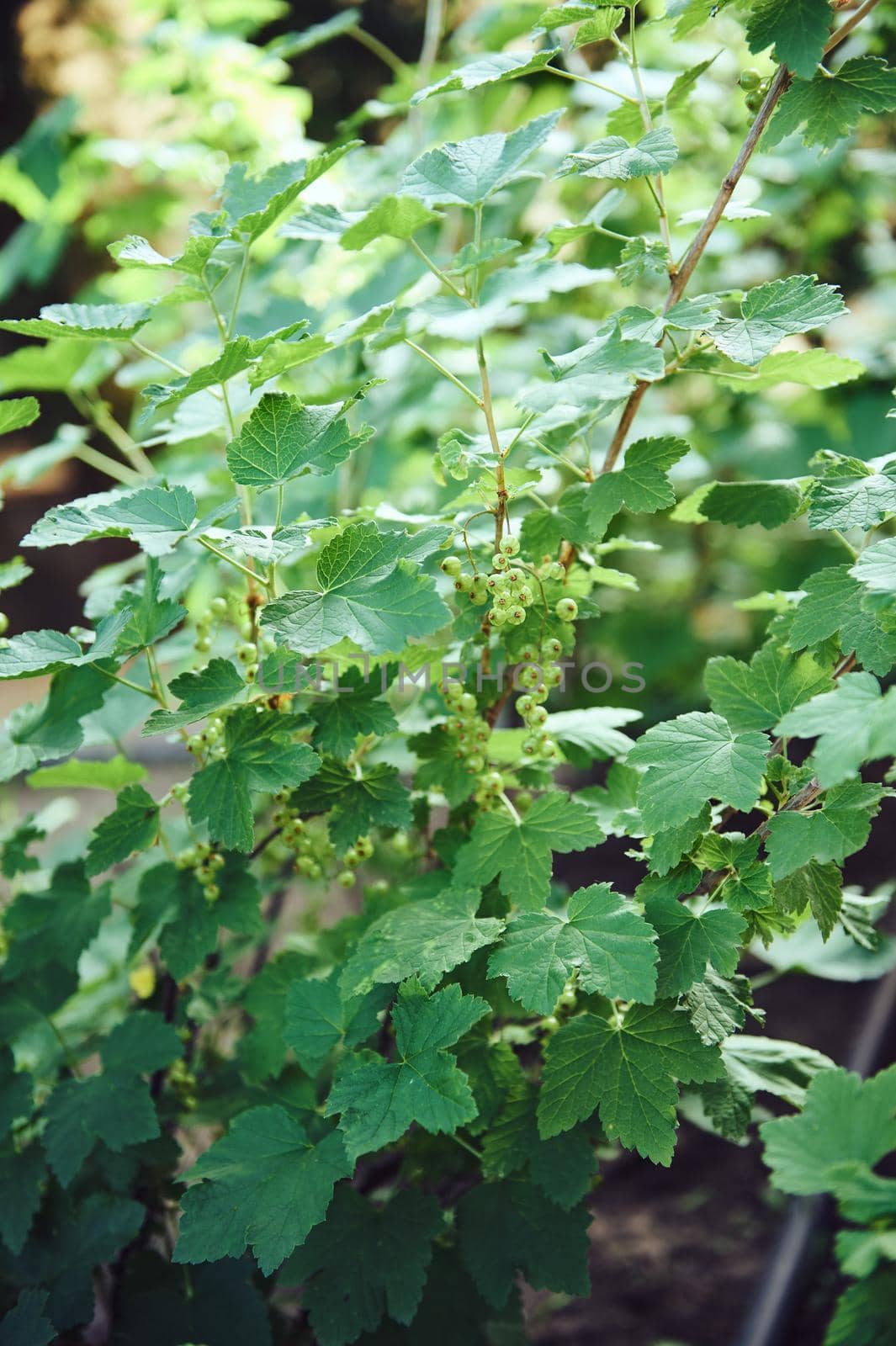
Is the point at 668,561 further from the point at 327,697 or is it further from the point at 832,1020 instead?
the point at 327,697

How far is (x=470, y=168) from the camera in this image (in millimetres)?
791

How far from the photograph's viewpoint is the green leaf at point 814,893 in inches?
29.3

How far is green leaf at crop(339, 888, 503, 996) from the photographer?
719mm

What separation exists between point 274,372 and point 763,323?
364 millimetres

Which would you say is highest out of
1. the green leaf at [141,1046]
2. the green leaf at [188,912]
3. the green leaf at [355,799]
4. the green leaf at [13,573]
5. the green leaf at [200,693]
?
the green leaf at [13,573]

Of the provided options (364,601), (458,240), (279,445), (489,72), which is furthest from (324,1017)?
(458,240)

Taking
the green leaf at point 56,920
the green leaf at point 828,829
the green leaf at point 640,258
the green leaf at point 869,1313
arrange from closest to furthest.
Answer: the green leaf at point 869,1313 < the green leaf at point 828,829 < the green leaf at point 640,258 < the green leaf at point 56,920

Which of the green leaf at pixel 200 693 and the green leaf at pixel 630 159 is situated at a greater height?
the green leaf at pixel 630 159

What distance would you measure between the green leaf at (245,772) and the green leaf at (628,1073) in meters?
0.28

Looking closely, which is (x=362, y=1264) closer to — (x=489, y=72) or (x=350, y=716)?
(x=350, y=716)

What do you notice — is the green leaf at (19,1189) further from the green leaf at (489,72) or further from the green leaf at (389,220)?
the green leaf at (489,72)

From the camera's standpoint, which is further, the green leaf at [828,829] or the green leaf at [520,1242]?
the green leaf at [520,1242]

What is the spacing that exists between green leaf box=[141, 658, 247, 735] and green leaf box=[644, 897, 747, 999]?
1.18 feet

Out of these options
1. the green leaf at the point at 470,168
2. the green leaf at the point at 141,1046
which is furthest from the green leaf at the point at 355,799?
the green leaf at the point at 470,168
